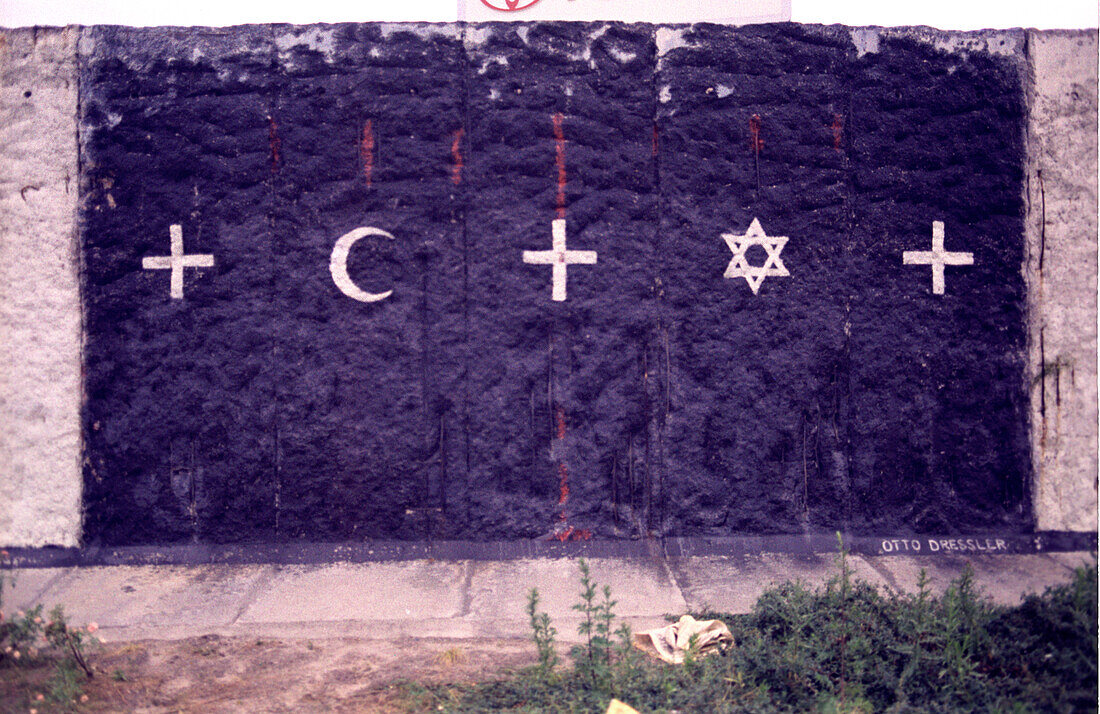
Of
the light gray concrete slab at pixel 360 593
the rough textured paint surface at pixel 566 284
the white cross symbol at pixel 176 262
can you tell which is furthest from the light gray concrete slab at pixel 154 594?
the white cross symbol at pixel 176 262

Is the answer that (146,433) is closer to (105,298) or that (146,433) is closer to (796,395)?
(105,298)

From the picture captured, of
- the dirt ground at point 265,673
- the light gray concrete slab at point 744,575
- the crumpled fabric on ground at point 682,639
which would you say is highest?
the light gray concrete slab at point 744,575

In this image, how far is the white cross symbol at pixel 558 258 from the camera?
3586mm

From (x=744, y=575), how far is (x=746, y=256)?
4.95ft

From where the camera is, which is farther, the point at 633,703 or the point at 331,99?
the point at 331,99

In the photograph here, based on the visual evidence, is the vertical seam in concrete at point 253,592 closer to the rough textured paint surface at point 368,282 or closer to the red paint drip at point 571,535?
the rough textured paint surface at point 368,282

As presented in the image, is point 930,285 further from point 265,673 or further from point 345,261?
point 265,673

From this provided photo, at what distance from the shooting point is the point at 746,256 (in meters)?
3.62

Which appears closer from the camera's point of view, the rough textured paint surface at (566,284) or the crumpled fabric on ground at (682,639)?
the crumpled fabric on ground at (682,639)

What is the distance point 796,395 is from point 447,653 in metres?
2.05

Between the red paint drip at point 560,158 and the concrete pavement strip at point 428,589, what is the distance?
1716 mm

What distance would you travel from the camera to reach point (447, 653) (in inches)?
104

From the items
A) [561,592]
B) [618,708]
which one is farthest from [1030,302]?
[618,708]

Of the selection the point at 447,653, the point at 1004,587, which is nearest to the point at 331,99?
the point at 447,653
